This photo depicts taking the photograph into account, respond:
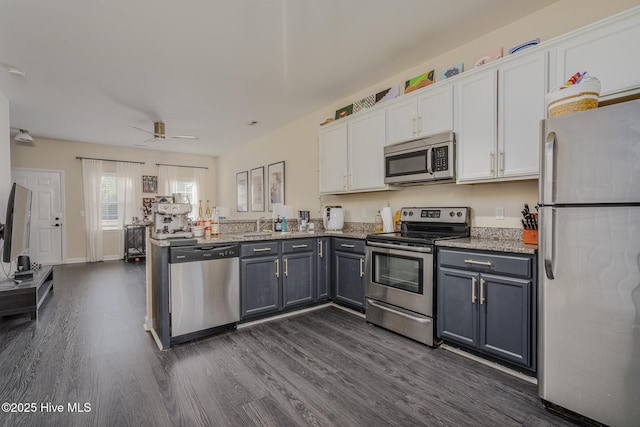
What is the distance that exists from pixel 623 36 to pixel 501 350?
2.14 meters

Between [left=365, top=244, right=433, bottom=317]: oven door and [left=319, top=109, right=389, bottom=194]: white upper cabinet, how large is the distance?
816 millimetres

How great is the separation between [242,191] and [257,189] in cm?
80

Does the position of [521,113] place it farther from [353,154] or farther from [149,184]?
[149,184]

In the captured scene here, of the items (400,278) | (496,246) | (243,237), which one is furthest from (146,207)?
(496,246)

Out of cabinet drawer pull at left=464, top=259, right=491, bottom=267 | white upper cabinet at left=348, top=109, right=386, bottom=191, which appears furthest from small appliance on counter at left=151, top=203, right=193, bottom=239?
cabinet drawer pull at left=464, top=259, right=491, bottom=267

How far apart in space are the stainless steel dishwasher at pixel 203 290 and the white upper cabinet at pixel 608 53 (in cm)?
299

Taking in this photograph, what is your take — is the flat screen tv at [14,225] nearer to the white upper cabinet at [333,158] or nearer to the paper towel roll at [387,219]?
the white upper cabinet at [333,158]

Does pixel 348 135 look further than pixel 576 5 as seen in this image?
Yes

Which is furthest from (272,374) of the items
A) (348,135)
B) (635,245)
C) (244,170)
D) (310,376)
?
(244,170)

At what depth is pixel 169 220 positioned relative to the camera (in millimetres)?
2754

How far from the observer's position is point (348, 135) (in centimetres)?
A: 364

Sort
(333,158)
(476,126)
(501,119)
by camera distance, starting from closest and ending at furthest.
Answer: (501,119) < (476,126) < (333,158)

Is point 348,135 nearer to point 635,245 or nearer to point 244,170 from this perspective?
point 635,245

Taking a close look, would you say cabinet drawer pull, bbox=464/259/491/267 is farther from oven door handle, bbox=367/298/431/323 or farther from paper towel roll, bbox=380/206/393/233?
paper towel roll, bbox=380/206/393/233
